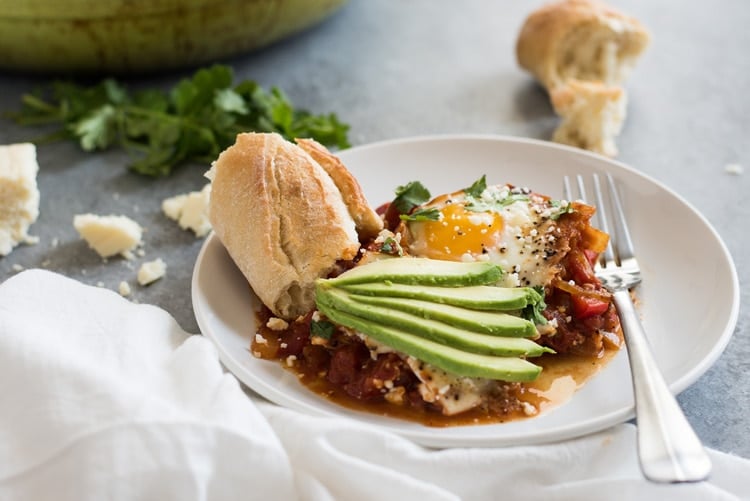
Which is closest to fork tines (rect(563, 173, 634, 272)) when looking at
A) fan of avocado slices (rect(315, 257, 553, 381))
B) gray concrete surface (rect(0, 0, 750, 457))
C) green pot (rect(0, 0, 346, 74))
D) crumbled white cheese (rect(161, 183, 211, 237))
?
gray concrete surface (rect(0, 0, 750, 457))

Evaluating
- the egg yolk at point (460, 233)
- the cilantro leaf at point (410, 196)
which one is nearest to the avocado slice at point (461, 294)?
the egg yolk at point (460, 233)

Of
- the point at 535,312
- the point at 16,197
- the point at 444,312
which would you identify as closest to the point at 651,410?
the point at 535,312

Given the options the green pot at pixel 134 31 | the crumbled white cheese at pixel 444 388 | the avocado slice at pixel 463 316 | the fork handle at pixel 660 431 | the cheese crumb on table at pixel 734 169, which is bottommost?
the green pot at pixel 134 31

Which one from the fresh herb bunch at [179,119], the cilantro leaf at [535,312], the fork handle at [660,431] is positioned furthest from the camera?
the fresh herb bunch at [179,119]

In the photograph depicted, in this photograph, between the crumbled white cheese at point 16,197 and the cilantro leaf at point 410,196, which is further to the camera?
the crumbled white cheese at point 16,197

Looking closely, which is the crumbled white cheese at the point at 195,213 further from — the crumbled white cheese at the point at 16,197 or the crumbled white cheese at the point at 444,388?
the crumbled white cheese at the point at 444,388

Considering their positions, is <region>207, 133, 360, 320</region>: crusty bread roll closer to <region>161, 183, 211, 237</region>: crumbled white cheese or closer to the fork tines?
<region>161, 183, 211, 237</region>: crumbled white cheese

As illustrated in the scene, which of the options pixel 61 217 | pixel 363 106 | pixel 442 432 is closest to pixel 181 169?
pixel 61 217
